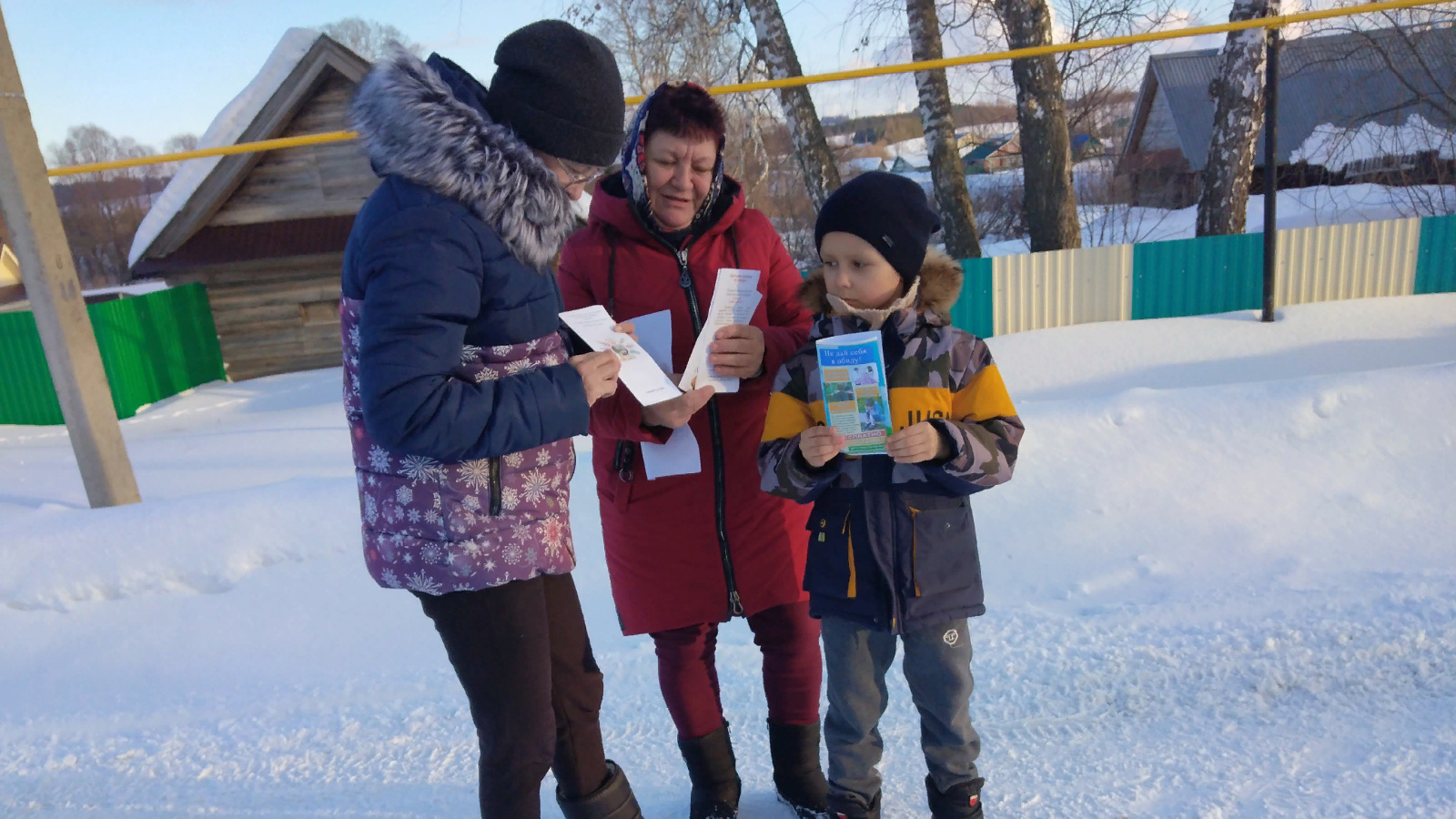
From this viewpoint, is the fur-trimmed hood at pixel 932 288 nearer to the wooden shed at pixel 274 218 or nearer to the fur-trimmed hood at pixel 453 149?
the fur-trimmed hood at pixel 453 149

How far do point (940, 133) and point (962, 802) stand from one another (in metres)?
7.73

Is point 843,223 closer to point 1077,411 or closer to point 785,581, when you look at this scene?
point 785,581

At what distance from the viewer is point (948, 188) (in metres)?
8.71

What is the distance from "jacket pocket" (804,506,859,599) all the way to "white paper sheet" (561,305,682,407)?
0.44 meters

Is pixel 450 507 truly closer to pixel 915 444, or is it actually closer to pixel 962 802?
pixel 915 444

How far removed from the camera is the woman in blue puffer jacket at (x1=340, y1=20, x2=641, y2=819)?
1.40m

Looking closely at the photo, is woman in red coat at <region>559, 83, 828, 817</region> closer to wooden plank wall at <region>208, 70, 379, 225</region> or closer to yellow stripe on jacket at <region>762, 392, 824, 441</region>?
yellow stripe on jacket at <region>762, 392, 824, 441</region>

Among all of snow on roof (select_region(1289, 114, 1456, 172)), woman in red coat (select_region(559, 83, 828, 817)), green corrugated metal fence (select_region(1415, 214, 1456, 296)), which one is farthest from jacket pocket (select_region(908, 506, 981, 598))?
snow on roof (select_region(1289, 114, 1456, 172))

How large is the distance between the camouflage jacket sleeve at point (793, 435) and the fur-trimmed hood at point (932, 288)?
106mm

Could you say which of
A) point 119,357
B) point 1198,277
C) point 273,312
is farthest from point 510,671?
point 273,312

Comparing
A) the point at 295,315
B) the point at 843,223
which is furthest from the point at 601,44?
the point at 295,315

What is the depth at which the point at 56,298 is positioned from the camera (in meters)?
4.18

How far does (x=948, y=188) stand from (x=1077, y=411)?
16.7ft

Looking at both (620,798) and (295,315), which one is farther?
(295,315)
